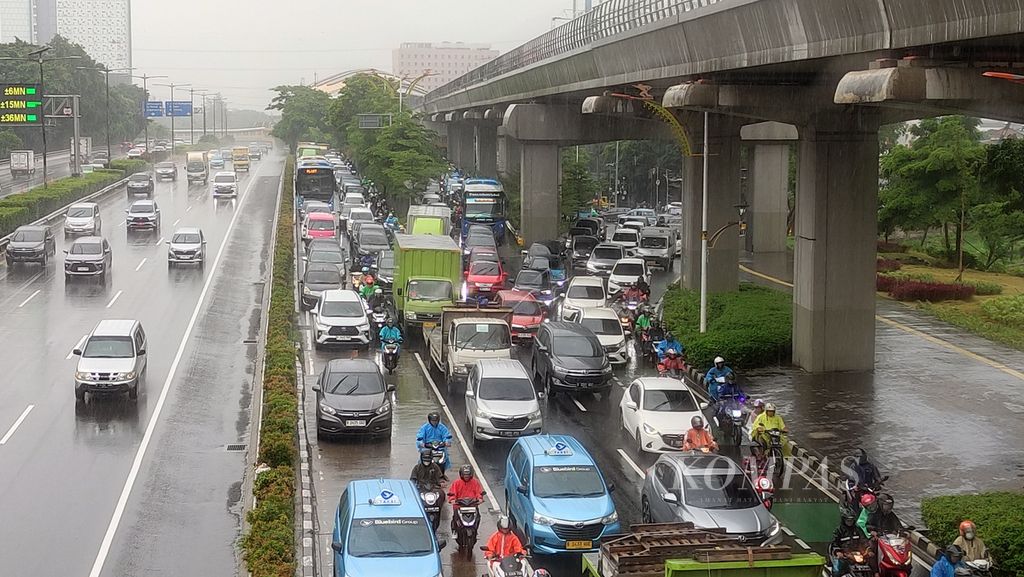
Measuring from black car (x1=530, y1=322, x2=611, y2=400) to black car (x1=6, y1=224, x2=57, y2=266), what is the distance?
25.2 meters

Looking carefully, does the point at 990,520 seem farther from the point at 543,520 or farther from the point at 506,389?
the point at 506,389

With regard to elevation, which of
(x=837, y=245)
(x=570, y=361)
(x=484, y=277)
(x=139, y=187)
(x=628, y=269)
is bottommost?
(x=570, y=361)

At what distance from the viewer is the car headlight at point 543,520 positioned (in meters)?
16.5

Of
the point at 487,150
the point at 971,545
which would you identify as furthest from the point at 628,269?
the point at 487,150

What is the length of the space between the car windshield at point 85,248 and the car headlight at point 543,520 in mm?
32020

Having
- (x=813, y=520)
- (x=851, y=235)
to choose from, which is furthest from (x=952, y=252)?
(x=813, y=520)

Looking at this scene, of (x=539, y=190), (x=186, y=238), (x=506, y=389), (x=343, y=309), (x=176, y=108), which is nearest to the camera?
(x=506, y=389)

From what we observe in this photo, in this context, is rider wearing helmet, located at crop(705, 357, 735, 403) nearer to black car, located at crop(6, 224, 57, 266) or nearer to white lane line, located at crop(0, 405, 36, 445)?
white lane line, located at crop(0, 405, 36, 445)

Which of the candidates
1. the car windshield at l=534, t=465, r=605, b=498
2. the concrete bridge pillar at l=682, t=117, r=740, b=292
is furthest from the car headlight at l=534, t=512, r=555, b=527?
the concrete bridge pillar at l=682, t=117, r=740, b=292

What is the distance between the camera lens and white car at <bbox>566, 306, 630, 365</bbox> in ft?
103

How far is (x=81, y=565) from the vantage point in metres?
17.2

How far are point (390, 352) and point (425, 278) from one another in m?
5.79

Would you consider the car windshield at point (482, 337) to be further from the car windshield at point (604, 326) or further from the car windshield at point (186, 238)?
the car windshield at point (186, 238)

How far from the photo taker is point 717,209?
41312 mm
